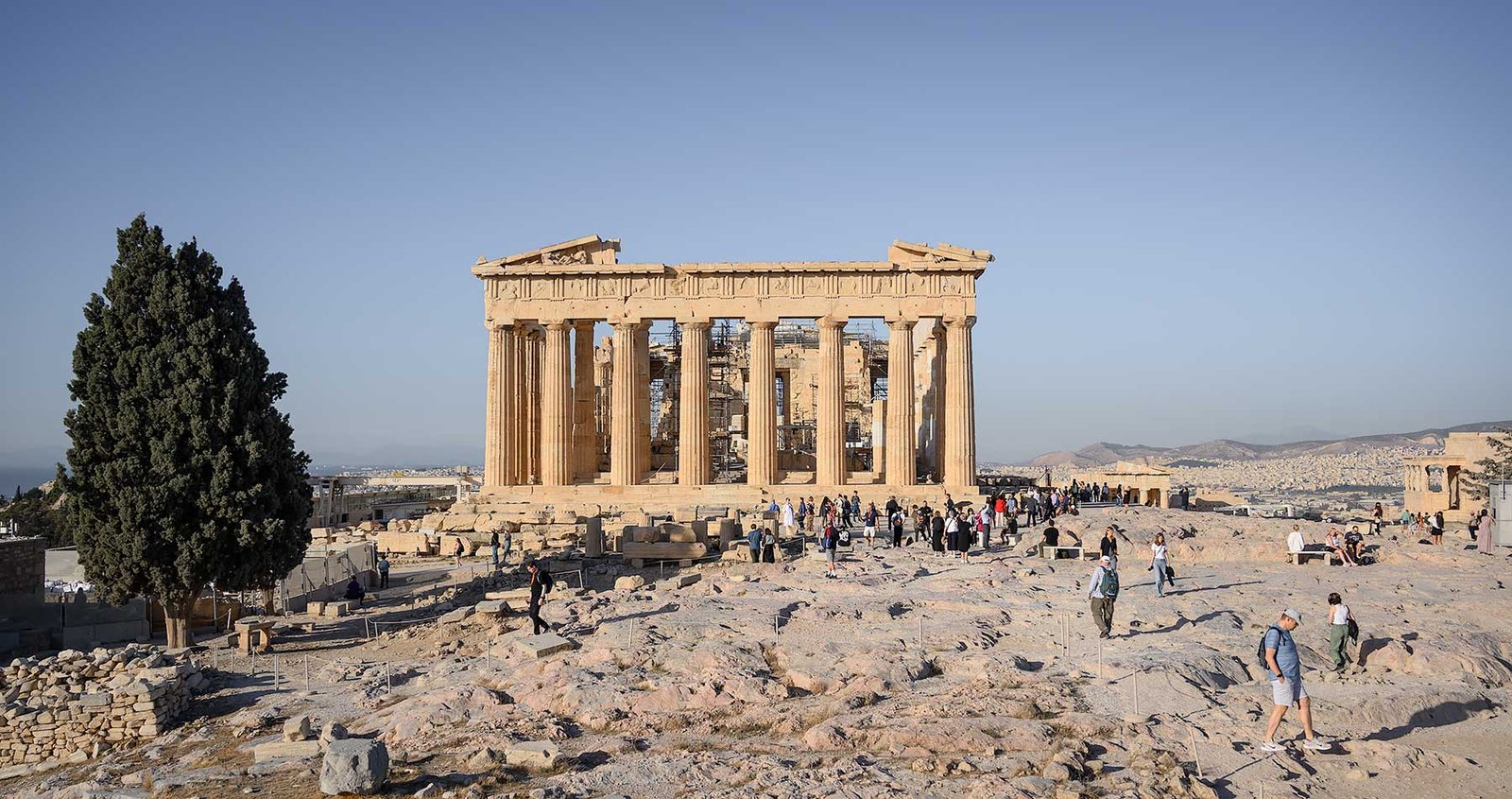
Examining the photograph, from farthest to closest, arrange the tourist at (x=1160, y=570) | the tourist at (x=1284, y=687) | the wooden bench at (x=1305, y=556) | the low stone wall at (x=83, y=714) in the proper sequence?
the wooden bench at (x=1305, y=556), the tourist at (x=1160, y=570), the low stone wall at (x=83, y=714), the tourist at (x=1284, y=687)

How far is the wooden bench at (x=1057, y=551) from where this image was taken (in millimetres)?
26906

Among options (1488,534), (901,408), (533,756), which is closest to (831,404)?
(901,408)

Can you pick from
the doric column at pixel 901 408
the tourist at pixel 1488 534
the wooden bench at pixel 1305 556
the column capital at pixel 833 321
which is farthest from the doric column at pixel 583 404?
the tourist at pixel 1488 534

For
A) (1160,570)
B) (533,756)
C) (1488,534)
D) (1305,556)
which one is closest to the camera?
(533,756)

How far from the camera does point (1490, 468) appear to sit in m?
50.1

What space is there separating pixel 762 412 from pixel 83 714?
29.0 m

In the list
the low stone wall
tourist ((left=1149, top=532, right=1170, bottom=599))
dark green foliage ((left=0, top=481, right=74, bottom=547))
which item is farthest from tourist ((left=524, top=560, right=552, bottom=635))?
dark green foliage ((left=0, top=481, right=74, bottom=547))

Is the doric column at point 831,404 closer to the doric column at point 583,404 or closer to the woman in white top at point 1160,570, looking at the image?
the doric column at point 583,404

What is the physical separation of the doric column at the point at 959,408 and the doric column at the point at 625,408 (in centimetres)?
1188

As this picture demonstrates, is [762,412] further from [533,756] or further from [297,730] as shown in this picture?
[533,756]

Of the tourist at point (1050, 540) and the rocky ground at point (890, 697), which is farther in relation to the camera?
the tourist at point (1050, 540)

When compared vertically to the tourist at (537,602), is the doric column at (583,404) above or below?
above

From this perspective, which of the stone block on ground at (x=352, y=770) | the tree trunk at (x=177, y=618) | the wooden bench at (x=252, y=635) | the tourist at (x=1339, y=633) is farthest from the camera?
the tree trunk at (x=177, y=618)

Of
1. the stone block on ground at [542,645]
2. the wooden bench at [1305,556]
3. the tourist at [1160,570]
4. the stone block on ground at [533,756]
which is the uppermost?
the tourist at [1160,570]
